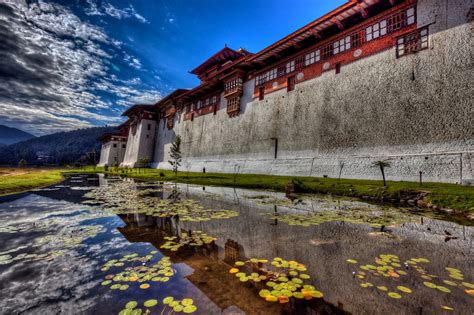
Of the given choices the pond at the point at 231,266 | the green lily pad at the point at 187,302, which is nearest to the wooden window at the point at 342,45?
the pond at the point at 231,266

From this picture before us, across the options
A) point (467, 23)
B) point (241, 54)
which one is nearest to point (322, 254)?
point (467, 23)

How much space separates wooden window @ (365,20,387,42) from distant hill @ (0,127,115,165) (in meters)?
99.4

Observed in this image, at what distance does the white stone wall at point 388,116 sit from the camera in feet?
41.6

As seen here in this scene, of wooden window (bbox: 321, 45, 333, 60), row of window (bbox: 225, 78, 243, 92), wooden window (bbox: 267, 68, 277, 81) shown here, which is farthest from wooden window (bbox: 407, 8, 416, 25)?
row of window (bbox: 225, 78, 243, 92)

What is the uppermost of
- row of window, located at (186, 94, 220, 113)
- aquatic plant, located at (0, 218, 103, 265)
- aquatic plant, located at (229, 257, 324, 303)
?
row of window, located at (186, 94, 220, 113)

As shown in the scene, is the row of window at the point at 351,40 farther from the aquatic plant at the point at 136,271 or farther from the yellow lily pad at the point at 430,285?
the aquatic plant at the point at 136,271

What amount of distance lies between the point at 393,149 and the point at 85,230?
55.2 ft

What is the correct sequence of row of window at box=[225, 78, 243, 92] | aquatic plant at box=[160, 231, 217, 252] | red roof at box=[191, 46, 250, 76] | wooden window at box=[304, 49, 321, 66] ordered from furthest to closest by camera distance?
1. red roof at box=[191, 46, 250, 76]
2. row of window at box=[225, 78, 243, 92]
3. wooden window at box=[304, 49, 321, 66]
4. aquatic plant at box=[160, 231, 217, 252]

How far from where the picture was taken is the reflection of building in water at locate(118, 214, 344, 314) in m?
2.40

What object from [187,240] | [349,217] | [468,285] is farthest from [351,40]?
[187,240]

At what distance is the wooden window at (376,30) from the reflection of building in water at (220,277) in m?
18.9

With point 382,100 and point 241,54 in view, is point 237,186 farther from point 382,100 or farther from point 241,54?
point 241,54

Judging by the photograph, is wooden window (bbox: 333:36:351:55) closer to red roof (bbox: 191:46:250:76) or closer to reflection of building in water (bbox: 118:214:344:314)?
reflection of building in water (bbox: 118:214:344:314)

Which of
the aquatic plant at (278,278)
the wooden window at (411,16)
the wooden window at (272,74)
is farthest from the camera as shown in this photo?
the wooden window at (272,74)
